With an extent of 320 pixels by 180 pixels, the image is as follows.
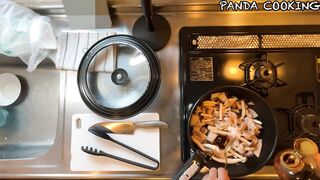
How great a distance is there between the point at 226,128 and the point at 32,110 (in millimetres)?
547

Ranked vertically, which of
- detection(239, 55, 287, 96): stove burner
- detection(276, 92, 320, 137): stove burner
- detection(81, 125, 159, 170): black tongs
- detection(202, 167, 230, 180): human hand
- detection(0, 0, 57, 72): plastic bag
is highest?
detection(0, 0, 57, 72): plastic bag

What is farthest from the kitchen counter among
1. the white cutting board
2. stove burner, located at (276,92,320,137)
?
stove burner, located at (276,92,320,137)

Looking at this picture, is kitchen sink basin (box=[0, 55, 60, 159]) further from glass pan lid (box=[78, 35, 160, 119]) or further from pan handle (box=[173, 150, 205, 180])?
pan handle (box=[173, 150, 205, 180])

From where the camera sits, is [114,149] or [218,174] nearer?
[218,174]

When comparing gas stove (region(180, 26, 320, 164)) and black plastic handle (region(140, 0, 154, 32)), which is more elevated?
black plastic handle (region(140, 0, 154, 32))

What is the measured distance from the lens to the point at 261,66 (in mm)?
787

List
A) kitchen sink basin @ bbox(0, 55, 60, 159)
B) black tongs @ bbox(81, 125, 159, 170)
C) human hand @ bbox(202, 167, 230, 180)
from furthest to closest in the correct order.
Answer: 1. kitchen sink basin @ bbox(0, 55, 60, 159)
2. black tongs @ bbox(81, 125, 159, 170)
3. human hand @ bbox(202, 167, 230, 180)

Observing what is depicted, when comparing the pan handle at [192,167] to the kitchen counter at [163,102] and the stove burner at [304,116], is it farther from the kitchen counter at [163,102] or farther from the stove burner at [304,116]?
the stove burner at [304,116]

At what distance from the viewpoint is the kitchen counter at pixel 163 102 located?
792mm

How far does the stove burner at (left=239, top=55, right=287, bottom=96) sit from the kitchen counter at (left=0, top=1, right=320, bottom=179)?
12 cm

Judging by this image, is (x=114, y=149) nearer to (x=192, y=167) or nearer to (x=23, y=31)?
(x=192, y=167)

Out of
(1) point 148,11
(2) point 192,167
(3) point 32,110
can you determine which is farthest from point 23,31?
(2) point 192,167

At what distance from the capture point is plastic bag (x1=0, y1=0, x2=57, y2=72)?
849mm

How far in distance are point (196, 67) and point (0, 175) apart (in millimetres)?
543
